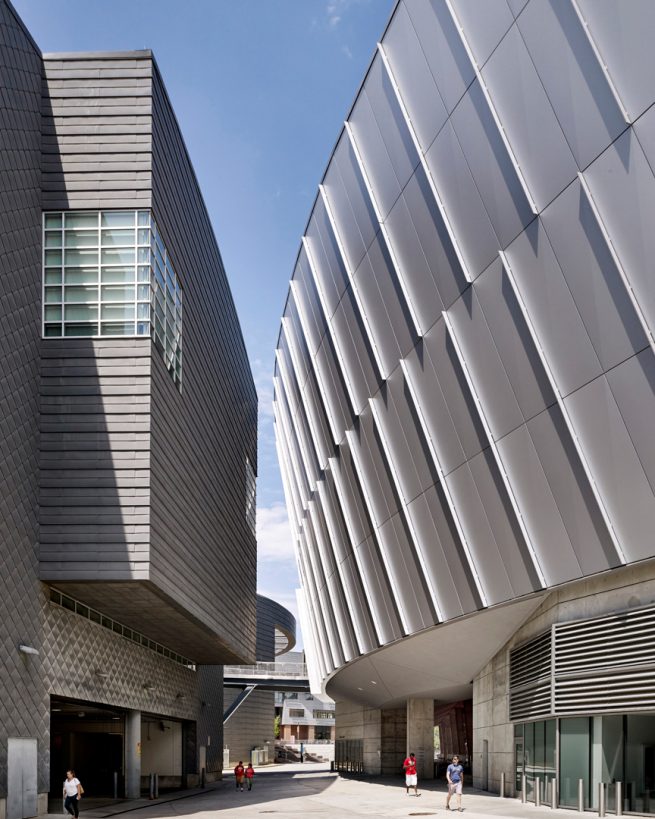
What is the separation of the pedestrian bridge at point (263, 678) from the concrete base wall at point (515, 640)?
48.3 metres

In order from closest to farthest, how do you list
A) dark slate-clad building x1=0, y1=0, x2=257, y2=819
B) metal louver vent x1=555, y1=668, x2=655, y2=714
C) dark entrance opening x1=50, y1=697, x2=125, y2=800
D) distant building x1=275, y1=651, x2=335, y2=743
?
metal louver vent x1=555, y1=668, x2=655, y2=714, dark slate-clad building x1=0, y1=0, x2=257, y2=819, dark entrance opening x1=50, y1=697, x2=125, y2=800, distant building x1=275, y1=651, x2=335, y2=743

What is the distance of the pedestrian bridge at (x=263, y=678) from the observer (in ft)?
251

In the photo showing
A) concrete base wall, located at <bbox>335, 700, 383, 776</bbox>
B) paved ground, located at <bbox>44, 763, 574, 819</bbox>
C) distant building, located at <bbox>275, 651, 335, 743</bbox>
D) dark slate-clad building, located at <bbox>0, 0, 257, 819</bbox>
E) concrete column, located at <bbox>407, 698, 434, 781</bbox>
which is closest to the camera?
dark slate-clad building, located at <bbox>0, 0, 257, 819</bbox>

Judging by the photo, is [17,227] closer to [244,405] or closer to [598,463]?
[598,463]

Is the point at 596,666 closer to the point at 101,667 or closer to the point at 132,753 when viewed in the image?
the point at 101,667

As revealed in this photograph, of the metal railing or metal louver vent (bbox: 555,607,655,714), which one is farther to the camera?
the metal railing

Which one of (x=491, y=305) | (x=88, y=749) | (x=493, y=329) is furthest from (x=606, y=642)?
(x=88, y=749)

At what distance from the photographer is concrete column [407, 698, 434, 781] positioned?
3888cm

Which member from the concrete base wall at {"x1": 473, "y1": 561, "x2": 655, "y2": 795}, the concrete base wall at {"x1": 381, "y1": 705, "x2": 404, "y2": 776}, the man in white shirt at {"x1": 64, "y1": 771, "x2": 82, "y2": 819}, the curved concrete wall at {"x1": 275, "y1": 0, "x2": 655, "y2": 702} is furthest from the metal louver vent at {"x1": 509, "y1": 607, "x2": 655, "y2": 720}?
the concrete base wall at {"x1": 381, "y1": 705, "x2": 404, "y2": 776}

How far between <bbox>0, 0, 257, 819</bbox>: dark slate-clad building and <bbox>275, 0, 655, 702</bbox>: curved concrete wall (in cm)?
563

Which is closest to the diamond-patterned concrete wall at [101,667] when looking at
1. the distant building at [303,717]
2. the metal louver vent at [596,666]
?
the metal louver vent at [596,666]

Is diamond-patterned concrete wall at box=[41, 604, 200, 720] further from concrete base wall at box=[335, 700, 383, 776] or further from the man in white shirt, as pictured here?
concrete base wall at box=[335, 700, 383, 776]

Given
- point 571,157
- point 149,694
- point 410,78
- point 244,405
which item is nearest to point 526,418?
point 571,157

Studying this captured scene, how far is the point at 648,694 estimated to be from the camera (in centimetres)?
1719
